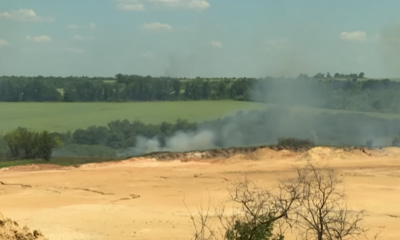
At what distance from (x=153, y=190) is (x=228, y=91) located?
137 ft

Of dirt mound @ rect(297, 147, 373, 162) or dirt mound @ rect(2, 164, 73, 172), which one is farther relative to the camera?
dirt mound @ rect(297, 147, 373, 162)

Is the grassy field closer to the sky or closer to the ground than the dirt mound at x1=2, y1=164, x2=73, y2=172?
closer to the sky

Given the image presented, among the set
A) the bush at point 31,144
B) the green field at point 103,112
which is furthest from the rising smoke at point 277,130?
the bush at point 31,144

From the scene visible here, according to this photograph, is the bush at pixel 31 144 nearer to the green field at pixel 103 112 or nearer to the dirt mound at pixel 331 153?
the green field at pixel 103 112

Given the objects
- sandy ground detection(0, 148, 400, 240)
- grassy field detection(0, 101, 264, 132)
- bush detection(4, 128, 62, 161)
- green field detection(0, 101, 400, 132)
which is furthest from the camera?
grassy field detection(0, 101, 264, 132)

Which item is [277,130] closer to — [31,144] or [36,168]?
[31,144]

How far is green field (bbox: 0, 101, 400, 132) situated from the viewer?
5531 cm

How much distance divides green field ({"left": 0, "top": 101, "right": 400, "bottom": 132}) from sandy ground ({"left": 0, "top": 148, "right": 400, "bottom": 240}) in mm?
19314

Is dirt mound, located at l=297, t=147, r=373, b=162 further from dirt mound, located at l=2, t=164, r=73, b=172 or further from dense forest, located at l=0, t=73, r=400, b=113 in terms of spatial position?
dense forest, located at l=0, t=73, r=400, b=113

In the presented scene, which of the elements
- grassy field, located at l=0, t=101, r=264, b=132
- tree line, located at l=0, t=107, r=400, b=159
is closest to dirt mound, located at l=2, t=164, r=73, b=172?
tree line, located at l=0, t=107, r=400, b=159

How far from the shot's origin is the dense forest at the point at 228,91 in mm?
58375

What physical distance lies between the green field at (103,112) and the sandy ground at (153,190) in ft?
63.4

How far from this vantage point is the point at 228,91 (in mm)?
67375

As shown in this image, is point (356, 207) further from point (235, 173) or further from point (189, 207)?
point (235, 173)
